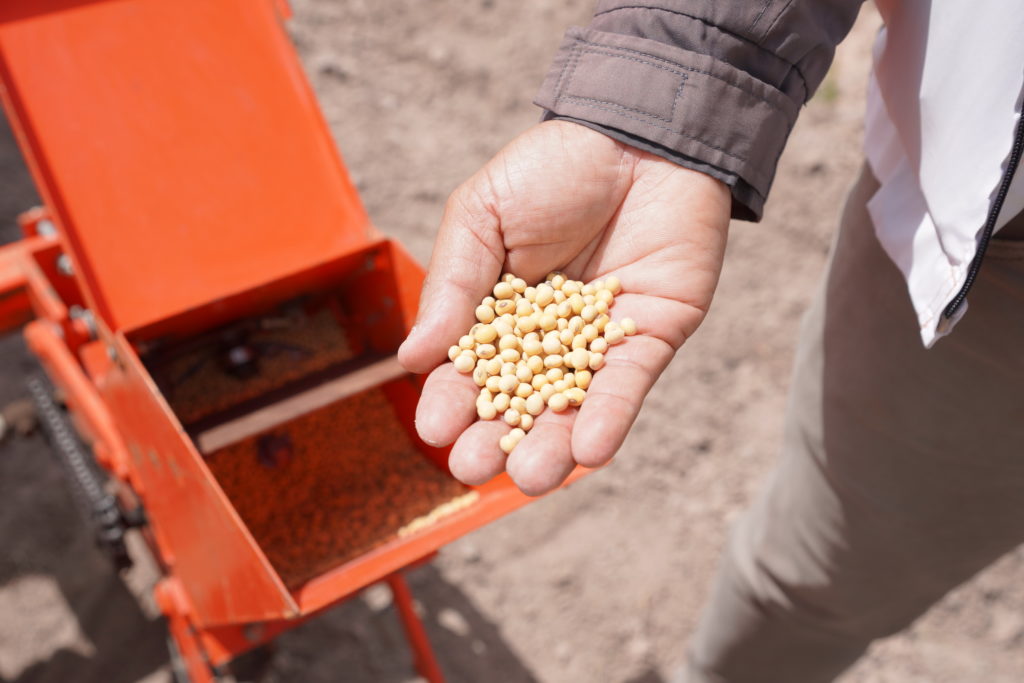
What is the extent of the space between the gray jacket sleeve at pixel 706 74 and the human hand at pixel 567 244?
0.21 feet

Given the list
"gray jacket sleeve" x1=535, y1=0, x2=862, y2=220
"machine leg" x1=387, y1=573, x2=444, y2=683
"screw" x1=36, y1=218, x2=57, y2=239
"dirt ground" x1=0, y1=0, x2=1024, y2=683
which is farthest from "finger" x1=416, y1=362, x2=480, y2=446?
"dirt ground" x1=0, y1=0, x2=1024, y2=683

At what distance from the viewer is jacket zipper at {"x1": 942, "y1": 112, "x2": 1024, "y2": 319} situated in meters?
0.97

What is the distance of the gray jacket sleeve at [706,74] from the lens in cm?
114

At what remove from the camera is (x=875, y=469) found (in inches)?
57.8

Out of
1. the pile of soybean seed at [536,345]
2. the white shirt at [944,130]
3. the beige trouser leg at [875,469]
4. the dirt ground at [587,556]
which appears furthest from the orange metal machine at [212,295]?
the white shirt at [944,130]

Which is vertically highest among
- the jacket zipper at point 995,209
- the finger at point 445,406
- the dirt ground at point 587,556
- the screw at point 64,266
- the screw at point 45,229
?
the screw at point 45,229

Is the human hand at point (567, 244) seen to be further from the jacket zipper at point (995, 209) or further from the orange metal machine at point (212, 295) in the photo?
the jacket zipper at point (995, 209)

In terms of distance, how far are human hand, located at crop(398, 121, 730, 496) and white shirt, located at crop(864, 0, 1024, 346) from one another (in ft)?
0.86

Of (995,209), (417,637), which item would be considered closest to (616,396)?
(995,209)

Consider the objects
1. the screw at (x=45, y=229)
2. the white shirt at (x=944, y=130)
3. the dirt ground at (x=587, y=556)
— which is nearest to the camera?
the white shirt at (x=944, y=130)

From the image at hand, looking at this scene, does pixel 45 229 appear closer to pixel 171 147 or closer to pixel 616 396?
pixel 171 147

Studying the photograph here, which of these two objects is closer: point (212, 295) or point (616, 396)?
point (616, 396)

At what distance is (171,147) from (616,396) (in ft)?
3.46

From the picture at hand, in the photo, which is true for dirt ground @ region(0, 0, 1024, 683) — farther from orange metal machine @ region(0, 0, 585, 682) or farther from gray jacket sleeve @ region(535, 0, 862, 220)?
gray jacket sleeve @ region(535, 0, 862, 220)
